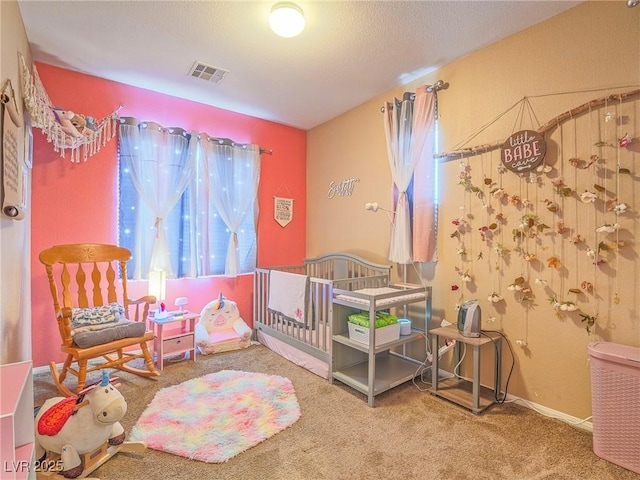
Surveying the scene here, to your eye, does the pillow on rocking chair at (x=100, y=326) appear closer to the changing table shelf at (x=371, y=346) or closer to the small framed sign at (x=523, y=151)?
the changing table shelf at (x=371, y=346)

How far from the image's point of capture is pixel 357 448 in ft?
5.75

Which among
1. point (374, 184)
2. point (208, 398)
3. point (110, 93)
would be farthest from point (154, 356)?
point (374, 184)

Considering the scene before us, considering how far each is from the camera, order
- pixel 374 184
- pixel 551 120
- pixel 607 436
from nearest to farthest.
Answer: pixel 607 436 → pixel 551 120 → pixel 374 184

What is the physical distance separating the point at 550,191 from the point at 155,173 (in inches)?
130

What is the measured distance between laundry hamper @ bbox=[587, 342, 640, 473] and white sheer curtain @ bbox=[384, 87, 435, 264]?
1.42 m

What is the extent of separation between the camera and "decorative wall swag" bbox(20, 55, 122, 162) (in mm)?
2145

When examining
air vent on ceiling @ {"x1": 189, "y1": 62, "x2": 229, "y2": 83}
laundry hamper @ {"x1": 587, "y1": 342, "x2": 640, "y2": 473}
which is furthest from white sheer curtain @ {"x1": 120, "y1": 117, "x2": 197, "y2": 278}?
laundry hamper @ {"x1": 587, "y1": 342, "x2": 640, "y2": 473}

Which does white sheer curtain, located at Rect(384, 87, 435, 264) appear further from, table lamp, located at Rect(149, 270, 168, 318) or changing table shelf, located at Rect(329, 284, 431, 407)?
table lamp, located at Rect(149, 270, 168, 318)

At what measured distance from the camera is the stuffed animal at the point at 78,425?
1492 millimetres

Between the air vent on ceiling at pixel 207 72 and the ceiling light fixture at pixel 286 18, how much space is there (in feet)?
2.97

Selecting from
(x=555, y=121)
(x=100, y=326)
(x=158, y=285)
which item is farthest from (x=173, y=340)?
(x=555, y=121)

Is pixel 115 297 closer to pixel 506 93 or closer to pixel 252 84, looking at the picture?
pixel 252 84

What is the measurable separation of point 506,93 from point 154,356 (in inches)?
142

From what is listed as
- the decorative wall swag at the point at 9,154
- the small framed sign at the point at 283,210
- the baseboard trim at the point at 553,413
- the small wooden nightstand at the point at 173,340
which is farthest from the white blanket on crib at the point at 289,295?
the decorative wall swag at the point at 9,154
